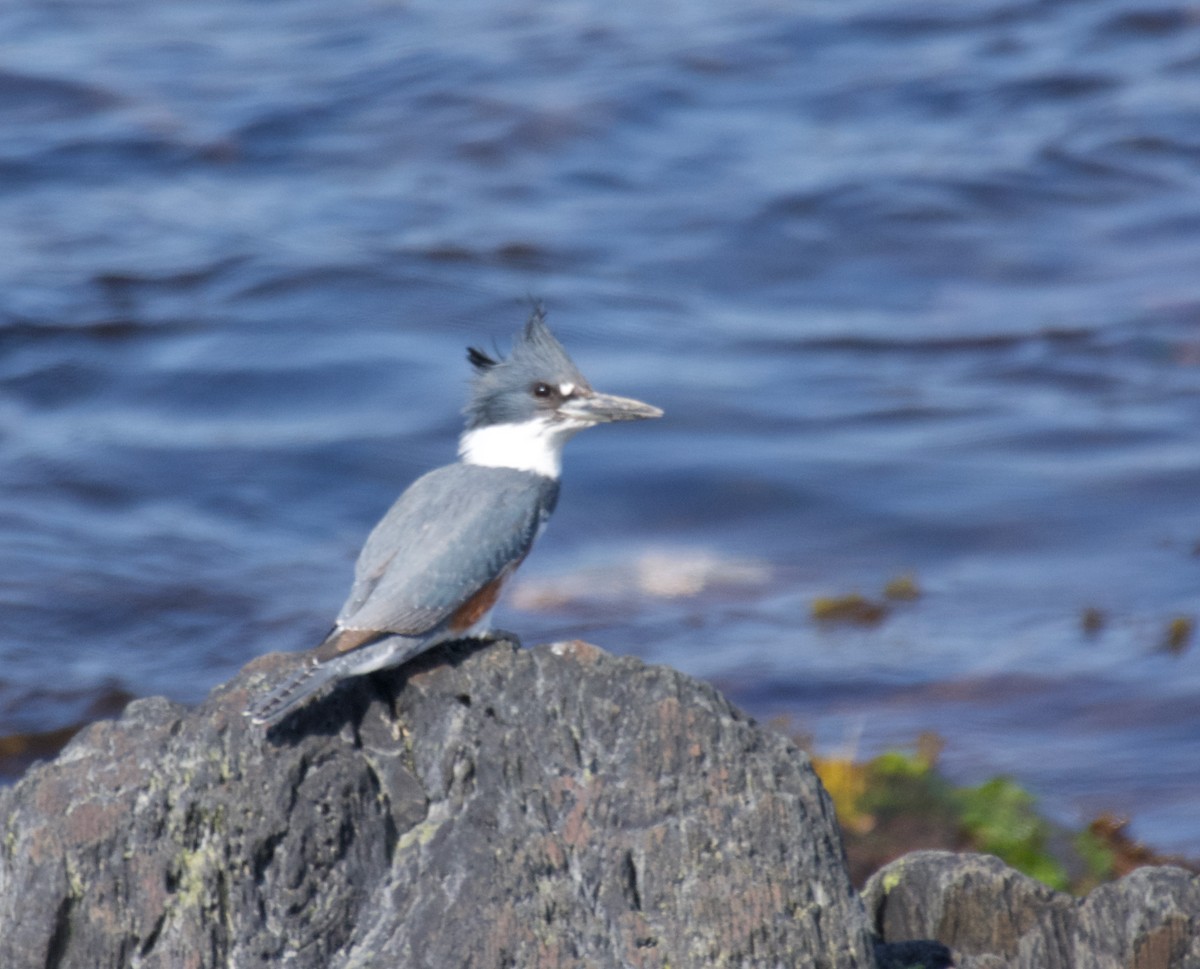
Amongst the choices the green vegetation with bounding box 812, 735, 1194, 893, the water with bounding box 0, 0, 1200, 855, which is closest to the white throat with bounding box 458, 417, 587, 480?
the green vegetation with bounding box 812, 735, 1194, 893

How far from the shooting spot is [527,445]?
5.34 meters

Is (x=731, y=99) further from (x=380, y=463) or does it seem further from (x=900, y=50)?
(x=380, y=463)

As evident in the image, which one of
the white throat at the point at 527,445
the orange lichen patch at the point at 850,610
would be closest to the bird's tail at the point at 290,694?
the white throat at the point at 527,445

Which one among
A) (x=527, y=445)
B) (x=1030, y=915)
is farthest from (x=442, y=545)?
(x=1030, y=915)

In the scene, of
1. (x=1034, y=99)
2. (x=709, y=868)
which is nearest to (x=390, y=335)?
(x=1034, y=99)

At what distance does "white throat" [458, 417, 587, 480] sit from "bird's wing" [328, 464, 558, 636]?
0.11m

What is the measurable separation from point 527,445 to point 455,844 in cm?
174

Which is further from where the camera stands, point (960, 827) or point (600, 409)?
point (960, 827)

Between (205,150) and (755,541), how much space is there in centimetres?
905

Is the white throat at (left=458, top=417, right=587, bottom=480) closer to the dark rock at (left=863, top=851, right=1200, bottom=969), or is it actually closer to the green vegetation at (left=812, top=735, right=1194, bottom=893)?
the dark rock at (left=863, top=851, right=1200, bottom=969)

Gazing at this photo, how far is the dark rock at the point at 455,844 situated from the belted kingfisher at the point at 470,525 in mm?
247

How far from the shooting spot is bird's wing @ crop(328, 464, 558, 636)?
4.37 metres

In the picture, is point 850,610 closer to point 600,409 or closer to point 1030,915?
point 600,409

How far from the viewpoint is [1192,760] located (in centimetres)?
777
